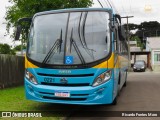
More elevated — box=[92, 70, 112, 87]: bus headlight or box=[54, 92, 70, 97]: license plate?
box=[92, 70, 112, 87]: bus headlight

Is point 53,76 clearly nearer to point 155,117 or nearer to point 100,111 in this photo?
point 100,111

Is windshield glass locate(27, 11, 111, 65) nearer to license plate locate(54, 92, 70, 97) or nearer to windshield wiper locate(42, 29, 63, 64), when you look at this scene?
windshield wiper locate(42, 29, 63, 64)

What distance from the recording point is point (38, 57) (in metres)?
9.89

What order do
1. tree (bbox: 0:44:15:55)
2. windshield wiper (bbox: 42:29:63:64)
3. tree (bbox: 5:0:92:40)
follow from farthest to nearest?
tree (bbox: 0:44:15:55) < tree (bbox: 5:0:92:40) < windshield wiper (bbox: 42:29:63:64)

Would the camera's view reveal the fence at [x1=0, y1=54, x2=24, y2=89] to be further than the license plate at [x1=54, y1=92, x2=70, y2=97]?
Yes

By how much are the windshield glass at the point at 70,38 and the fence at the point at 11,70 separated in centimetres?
749

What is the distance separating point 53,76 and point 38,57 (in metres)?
0.77

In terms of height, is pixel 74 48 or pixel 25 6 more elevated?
pixel 25 6

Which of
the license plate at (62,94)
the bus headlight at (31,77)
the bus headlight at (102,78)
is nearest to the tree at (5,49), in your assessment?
the bus headlight at (31,77)

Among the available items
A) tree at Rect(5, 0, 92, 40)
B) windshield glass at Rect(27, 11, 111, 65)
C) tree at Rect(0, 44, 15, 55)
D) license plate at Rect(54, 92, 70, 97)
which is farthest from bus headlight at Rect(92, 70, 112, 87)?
tree at Rect(0, 44, 15, 55)

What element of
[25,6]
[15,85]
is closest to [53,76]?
[15,85]

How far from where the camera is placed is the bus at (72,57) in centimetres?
935

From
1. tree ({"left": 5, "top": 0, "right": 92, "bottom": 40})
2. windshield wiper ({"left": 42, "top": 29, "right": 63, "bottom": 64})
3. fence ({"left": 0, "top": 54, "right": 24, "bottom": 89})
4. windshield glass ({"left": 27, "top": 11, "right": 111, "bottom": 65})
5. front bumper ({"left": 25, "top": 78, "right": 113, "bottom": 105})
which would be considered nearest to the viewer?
front bumper ({"left": 25, "top": 78, "right": 113, "bottom": 105})

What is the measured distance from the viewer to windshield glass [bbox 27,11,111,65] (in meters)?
9.59
